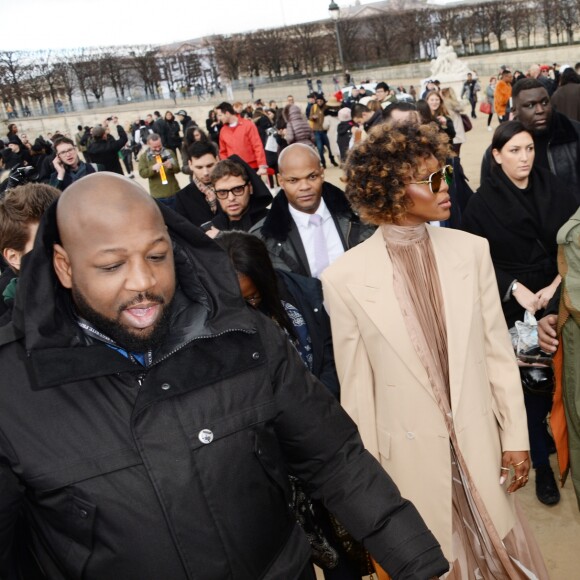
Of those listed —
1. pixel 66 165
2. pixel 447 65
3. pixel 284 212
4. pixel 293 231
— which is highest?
pixel 447 65

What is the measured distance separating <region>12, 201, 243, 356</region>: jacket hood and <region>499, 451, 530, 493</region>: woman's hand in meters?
1.52

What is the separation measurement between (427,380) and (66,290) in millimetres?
1476

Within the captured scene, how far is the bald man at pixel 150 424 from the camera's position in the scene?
5.04ft

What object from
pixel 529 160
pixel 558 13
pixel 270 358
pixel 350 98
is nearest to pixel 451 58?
pixel 350 98

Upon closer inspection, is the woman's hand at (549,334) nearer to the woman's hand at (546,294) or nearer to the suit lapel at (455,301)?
the woman's hand at (546,294)

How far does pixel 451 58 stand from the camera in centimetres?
2873

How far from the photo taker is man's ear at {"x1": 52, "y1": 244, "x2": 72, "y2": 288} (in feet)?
5.53

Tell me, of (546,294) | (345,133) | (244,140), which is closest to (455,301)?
(546,294)

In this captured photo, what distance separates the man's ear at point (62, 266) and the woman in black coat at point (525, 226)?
2621mm

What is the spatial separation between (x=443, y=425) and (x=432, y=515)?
389 millimetres

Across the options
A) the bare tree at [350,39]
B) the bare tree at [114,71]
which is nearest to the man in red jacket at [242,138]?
the bare tree at [350,39]

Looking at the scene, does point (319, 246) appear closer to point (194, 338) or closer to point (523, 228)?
point (523, 228)

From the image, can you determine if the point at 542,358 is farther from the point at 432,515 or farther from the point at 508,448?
the point at 432,515

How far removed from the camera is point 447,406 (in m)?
2.67
